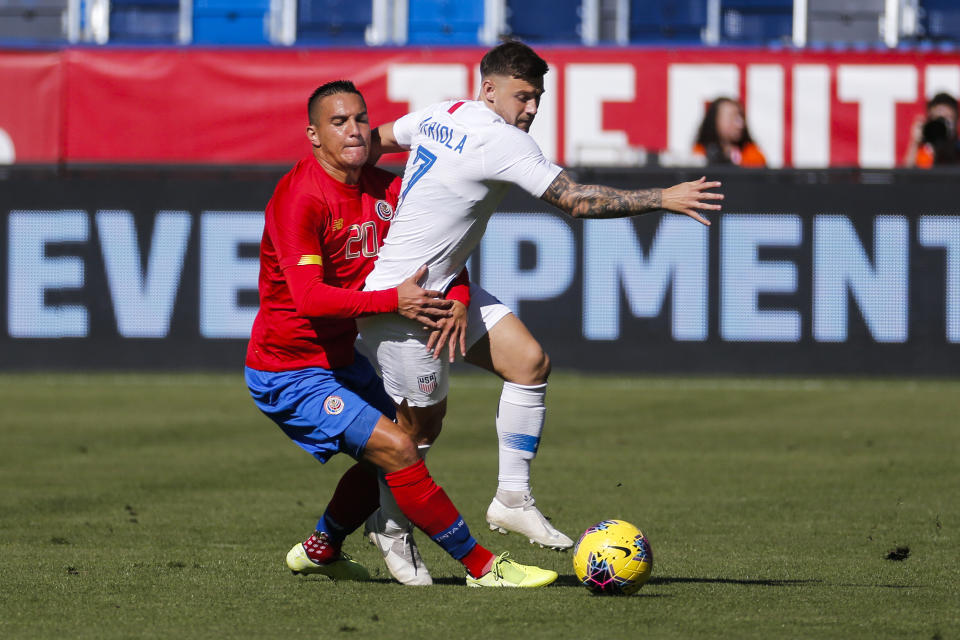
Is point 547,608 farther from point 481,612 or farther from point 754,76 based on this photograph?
point 754,76

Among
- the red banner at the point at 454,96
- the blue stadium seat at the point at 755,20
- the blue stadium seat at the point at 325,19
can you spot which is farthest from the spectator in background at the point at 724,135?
the blue stadium seat at the point at 325,19

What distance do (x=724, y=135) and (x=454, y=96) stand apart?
12.9 ft

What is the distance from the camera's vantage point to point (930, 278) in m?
15.4

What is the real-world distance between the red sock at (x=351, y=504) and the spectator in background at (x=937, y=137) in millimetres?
10663

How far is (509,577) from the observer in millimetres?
6301

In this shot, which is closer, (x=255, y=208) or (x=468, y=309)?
(x=468, y=309)

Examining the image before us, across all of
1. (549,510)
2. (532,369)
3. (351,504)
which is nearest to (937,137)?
(549,510)

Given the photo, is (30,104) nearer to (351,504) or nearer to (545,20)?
(545,20)

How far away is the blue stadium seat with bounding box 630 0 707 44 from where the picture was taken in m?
21.0

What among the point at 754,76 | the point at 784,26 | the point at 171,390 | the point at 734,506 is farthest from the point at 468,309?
the point at 784,26

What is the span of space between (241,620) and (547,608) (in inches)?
44.9

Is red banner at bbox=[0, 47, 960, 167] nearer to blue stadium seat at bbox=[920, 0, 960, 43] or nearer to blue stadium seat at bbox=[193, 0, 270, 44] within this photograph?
blue stadium seat at bbox=[920, 0, 960, 43]

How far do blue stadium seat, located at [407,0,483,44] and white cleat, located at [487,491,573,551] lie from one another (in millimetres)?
14989

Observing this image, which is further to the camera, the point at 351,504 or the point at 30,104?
the point at 30,104
